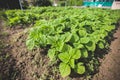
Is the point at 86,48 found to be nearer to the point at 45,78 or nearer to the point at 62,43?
the point at 62,43

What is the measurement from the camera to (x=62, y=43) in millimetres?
2754

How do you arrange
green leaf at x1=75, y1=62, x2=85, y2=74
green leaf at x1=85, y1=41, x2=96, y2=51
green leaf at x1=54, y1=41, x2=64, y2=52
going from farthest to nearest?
green leaf at x1=85, y1=41, x2=96, y2=51 → green leaf at x1=54, y1=41, x2=64, y2=52 → green leaf at x1=75, y1=62, x2=85, y2=74

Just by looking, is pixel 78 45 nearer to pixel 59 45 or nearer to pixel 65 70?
pixel 59 45

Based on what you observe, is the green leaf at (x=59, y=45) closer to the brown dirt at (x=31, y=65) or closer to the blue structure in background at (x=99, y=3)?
the brown dirt at (x=31, y=65)

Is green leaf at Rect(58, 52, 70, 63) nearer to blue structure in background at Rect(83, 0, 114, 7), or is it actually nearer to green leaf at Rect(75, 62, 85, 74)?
green leaf at Rect(75, 62, 85, 74)

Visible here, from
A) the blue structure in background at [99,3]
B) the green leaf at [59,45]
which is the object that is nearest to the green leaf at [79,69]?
the green leaf at [59,45]

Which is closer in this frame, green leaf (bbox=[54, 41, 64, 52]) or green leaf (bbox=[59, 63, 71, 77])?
green leaf (bbox=[59, 63, 71, 77])

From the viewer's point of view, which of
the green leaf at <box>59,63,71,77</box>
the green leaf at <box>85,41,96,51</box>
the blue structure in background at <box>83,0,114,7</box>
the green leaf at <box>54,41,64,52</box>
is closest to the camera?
the green leaf at <box>59,63,71,77</box>

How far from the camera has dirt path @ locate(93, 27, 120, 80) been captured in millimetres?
2744

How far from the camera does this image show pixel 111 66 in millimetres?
3105

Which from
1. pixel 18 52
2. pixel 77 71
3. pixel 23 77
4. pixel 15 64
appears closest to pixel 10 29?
pixel 18 52

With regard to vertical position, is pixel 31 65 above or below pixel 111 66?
above

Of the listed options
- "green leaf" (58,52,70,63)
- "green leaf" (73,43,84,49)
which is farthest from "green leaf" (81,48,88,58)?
"green leaf" (58,52,70,63)

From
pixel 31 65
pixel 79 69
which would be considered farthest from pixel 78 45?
pixel 31 65
